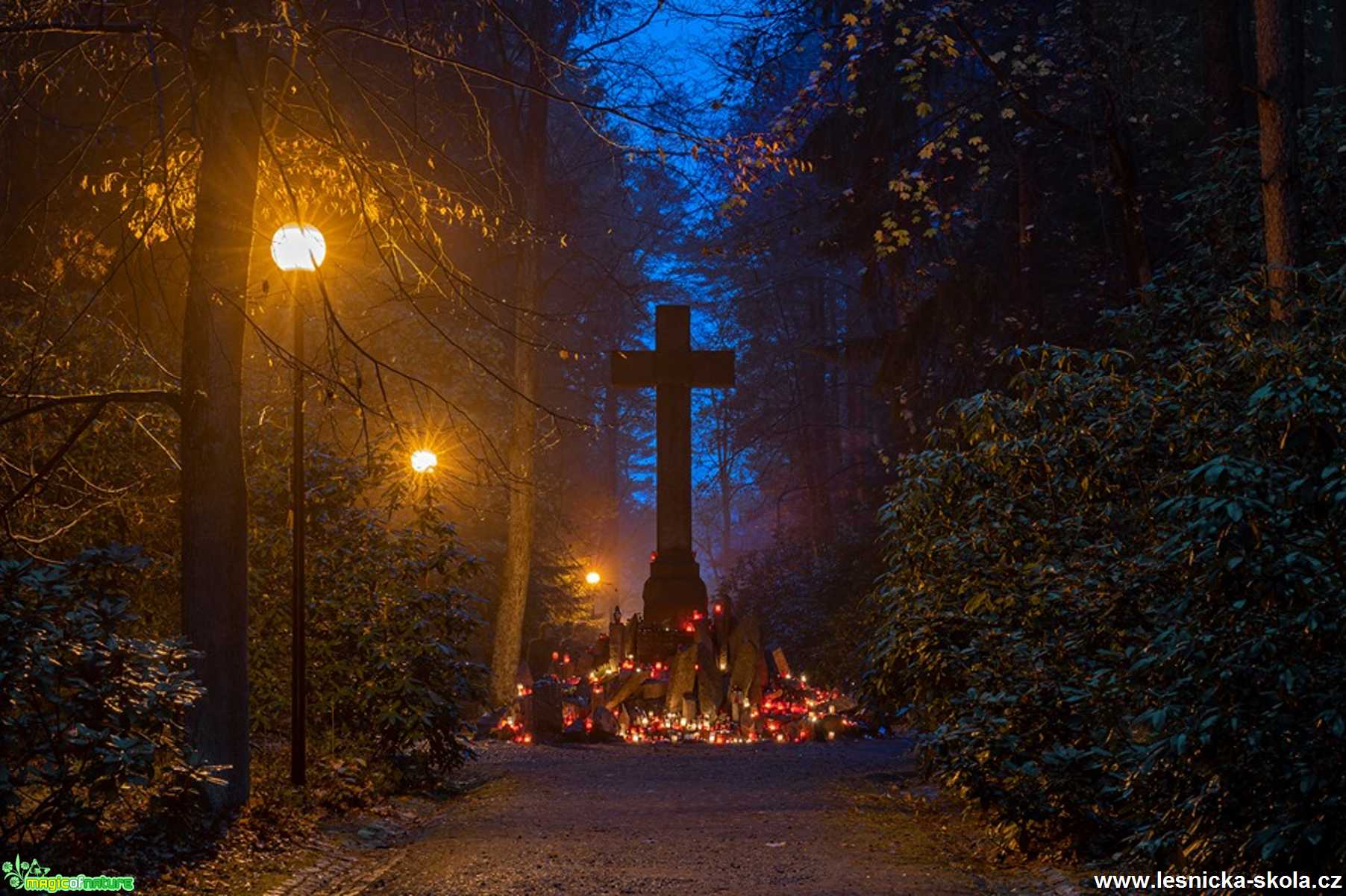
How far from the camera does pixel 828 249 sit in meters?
20.3

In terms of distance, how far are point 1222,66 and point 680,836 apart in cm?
1110

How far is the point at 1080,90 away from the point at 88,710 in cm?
1420

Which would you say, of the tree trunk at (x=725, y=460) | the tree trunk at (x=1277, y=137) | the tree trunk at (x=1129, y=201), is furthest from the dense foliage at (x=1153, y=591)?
the tree trunk at (x=725, y=460)

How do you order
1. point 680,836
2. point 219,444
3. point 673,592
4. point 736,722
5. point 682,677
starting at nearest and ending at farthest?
1. point 219,444
2. point 680,836
3. point 736,722
4. point 682,677
5. point 673,592

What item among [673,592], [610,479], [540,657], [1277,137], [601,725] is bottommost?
[601,725]

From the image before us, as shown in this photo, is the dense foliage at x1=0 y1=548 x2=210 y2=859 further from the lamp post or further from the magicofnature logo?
the lamp post

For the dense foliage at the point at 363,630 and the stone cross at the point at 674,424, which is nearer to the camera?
the dense foliage at the point at 363,630

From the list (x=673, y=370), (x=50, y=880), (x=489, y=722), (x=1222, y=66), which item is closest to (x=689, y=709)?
(x=489, y=722)

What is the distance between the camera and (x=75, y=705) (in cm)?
636

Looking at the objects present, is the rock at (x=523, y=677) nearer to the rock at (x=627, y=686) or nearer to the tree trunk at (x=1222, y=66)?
the rock at (x=627, y=686)

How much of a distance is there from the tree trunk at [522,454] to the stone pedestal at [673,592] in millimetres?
2572

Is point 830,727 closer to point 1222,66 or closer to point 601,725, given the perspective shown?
point 601,725

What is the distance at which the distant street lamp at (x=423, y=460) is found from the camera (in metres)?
13.2

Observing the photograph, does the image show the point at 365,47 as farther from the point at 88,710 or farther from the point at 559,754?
the point at 88,710
